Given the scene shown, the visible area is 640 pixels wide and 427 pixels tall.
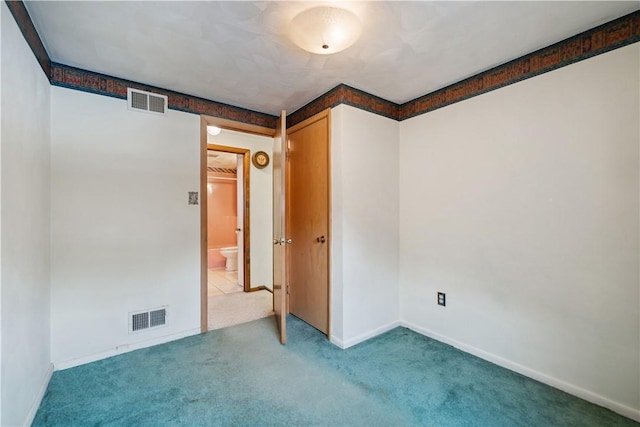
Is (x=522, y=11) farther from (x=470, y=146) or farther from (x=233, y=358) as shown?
(x=233, y=358)

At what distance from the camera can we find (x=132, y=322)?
236 cm

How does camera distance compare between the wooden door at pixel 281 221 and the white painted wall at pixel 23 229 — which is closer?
the white painted wall at pixel 23 229

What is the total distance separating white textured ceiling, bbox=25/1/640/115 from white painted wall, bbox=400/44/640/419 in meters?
0.37

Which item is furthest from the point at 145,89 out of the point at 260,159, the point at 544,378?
the point at 544,378

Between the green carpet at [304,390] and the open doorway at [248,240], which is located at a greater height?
the open doorway at [248,240]

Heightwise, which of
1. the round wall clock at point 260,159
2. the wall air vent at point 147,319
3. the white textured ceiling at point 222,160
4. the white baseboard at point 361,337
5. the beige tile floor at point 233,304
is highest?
the white textured ceiling at point 222,160

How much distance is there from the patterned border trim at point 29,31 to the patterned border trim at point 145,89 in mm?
120

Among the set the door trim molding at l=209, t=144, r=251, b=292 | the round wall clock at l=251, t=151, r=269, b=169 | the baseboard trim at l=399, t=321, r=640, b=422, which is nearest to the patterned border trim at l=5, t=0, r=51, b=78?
the door trim molding at l=209, t=144, r=251, b=292

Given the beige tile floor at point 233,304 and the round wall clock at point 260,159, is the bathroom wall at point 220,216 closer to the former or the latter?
the beige tile floor at point 233,304

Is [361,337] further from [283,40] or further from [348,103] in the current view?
[283,40]

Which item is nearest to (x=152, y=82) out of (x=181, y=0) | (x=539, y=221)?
(x=181, y=0)

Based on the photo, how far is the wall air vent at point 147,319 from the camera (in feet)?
7.75

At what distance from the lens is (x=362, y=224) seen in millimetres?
2559

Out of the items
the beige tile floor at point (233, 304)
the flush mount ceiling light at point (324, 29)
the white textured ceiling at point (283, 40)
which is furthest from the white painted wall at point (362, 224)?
the beige tile floor at point (233, 304)
